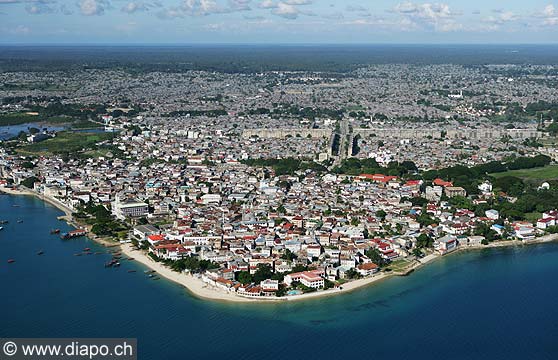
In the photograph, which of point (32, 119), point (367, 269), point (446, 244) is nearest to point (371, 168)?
point (446, 244)

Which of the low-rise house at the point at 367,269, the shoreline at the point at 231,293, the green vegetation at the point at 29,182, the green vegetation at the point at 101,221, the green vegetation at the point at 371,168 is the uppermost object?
the green vegetation at the point at 371,168

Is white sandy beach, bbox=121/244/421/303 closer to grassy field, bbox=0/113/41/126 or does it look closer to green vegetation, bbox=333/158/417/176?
green vegetation, bbox=333/158/417/176

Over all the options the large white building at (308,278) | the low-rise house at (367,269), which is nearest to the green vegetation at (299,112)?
the low-rise house at (367,269)

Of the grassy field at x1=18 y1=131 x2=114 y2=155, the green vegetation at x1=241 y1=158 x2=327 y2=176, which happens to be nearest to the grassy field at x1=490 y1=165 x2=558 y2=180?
the green vegetation at x1=241 y1=158 x2=327 y2=176

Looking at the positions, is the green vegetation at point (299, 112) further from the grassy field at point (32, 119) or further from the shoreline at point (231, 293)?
the shoreline at point (231, 293)

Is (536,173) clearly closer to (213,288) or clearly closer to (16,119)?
(213,288)

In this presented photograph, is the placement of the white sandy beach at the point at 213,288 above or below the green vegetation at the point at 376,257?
below
